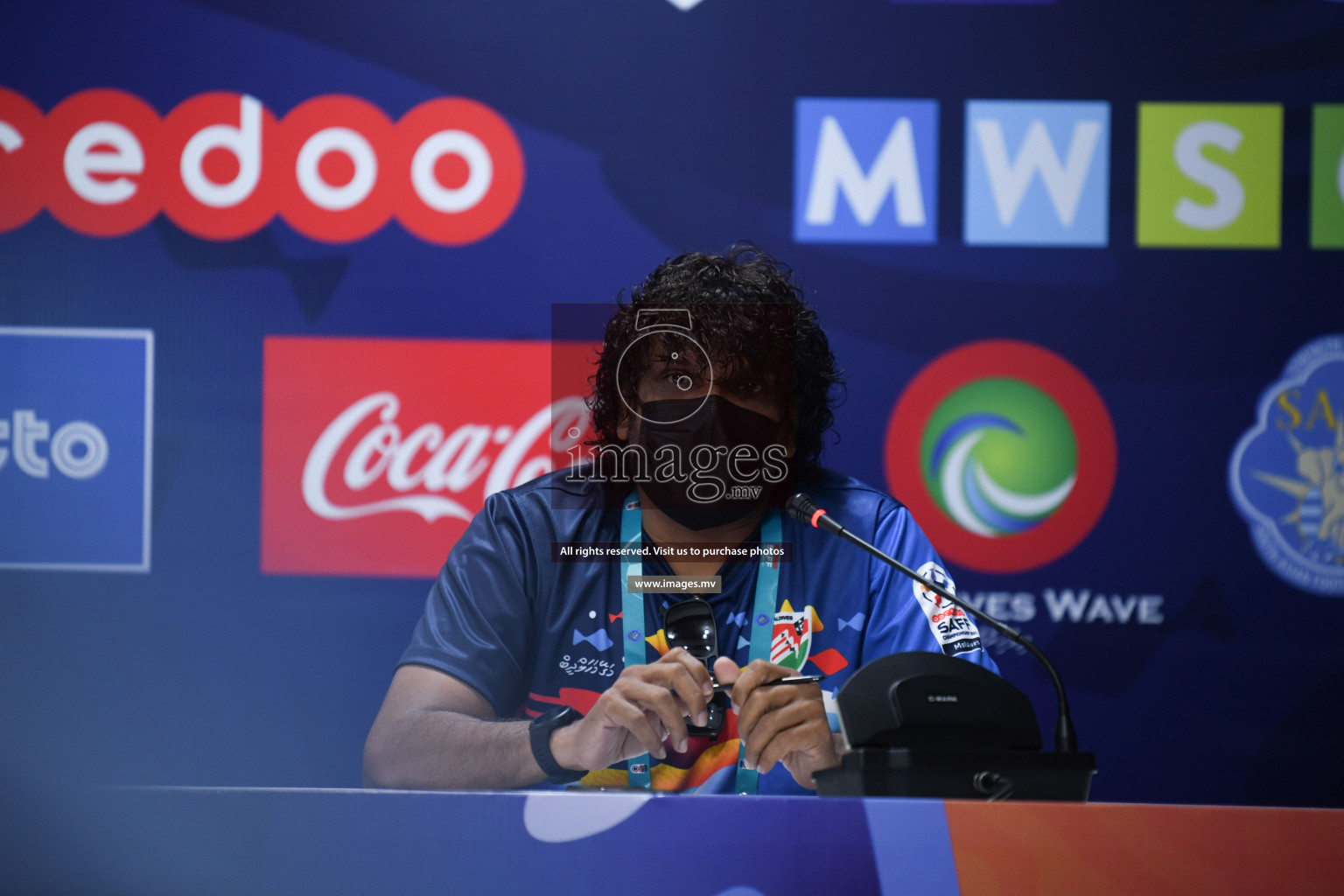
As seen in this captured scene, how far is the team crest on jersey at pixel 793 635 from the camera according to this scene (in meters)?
1.32

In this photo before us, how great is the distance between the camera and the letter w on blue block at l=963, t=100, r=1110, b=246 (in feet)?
6.48

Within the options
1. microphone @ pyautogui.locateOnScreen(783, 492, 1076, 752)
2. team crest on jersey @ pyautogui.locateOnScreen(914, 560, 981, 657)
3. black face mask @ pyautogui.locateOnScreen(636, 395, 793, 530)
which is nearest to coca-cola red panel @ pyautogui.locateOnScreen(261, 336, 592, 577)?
black face mask @ pyautogui.locateOnScreen(636, 395, 793, 530)

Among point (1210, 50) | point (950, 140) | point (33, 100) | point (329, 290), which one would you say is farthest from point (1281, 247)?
point (33, 100)

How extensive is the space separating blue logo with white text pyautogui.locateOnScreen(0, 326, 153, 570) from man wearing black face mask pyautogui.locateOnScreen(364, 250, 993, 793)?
1.05 m

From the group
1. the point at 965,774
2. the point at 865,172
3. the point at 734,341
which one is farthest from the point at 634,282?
the point at 965,774

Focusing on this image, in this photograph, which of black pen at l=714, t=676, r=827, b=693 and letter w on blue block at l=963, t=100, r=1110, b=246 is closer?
black pen at l=714, t=676, r=827, b=693

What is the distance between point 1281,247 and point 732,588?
149 centimetres

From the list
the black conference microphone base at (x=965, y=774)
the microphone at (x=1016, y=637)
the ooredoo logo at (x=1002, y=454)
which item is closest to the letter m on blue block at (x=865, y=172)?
the ooredoo logo at (x=1002, y=454)

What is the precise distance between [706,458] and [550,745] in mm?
423

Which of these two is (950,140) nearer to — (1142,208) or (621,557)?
(1142,208)

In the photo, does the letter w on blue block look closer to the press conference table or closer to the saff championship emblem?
the saff championship emblem

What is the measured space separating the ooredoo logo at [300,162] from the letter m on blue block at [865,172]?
2.03 feet

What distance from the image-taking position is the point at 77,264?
6.69ft

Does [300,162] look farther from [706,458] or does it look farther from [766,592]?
[766,592]
